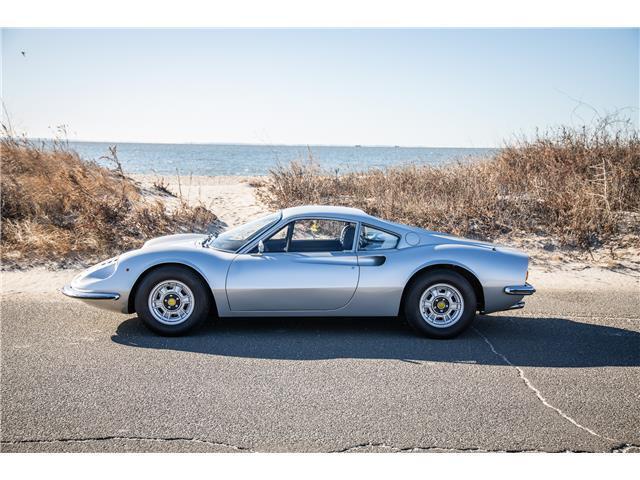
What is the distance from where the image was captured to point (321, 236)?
21.2ft

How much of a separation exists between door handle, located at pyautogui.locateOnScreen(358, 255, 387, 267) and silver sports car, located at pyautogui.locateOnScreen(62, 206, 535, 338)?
10 mm

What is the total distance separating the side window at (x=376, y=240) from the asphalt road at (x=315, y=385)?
0.90 m

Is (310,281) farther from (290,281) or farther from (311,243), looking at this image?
(311,243)

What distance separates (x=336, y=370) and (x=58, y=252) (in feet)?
21.4

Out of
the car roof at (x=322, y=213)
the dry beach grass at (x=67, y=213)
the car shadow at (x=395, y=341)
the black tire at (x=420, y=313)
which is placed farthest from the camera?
the dry beach grass at (x=67, y=213)

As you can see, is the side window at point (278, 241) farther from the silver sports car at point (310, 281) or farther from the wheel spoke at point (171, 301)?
the wheel spoke at point (171, 301)

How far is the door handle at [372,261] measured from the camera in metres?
5.99

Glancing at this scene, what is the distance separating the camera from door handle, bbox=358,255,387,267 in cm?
599

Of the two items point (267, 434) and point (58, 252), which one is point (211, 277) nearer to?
point (267, 434)

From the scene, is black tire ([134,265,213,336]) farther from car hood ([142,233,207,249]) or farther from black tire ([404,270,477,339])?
black tire ([404,270,477,339])

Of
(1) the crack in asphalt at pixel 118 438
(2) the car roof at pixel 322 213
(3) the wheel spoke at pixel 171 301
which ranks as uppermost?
(2) the car roof at pixel 322 213

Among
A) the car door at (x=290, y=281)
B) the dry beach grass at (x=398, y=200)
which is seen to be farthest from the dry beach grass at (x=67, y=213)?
the car door at (x=290, y=281)

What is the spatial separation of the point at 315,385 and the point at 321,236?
2138mm

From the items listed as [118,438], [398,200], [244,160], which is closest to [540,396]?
[118,438]
